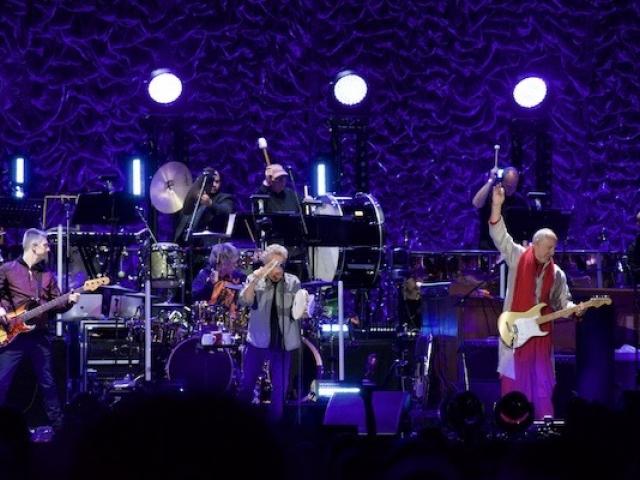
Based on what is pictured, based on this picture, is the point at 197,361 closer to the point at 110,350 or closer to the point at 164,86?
the point at 110,350

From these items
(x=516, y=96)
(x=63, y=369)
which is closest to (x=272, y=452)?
(x=63, y=369)

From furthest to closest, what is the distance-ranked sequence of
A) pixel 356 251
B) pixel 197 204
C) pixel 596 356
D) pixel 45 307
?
pixel 197 204 → pixel 356 251 → pixel 45 307 → pixel 596 356

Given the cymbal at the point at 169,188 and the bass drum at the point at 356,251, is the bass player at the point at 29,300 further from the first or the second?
the bass drum at the point at 356,251

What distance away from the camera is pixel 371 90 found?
15.8 m

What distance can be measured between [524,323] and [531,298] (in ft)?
0.88

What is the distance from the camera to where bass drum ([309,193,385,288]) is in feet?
40.2

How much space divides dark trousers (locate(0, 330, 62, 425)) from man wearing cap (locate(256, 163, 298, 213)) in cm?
315

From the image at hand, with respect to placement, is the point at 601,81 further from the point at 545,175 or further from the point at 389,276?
the point at 389,276

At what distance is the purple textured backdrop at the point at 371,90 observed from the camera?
15.8 m

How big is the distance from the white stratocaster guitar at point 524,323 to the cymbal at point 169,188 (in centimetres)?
503

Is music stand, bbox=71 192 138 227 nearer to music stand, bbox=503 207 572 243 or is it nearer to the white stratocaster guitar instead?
music stand, bbox=503 207 572 243

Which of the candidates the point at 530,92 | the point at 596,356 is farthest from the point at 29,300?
the point at 530,92

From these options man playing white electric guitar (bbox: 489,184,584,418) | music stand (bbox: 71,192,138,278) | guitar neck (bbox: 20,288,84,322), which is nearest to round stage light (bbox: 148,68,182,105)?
music stand (bbox: 71,192,138,278)

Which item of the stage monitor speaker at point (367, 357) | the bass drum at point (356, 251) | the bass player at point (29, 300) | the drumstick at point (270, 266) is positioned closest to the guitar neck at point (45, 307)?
the bass player at point (29, 300)
